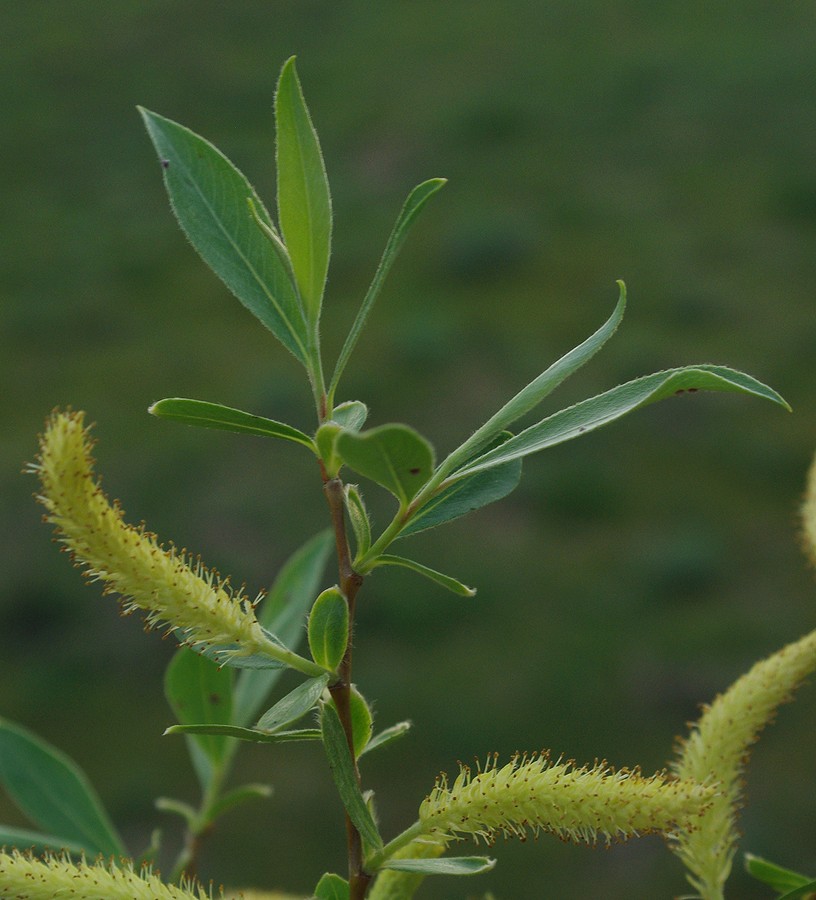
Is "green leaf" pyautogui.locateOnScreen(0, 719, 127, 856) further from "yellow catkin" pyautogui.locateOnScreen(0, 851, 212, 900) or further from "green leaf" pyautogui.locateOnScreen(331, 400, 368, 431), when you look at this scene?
"green leaf" pyautogui.locateOnScreen(331, 400, 368, 431)

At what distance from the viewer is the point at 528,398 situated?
666mm

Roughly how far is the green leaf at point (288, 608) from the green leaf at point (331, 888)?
14.1 inches

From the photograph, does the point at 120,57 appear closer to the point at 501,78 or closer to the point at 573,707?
the point at 501,78

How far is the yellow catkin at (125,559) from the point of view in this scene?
22.9 inches

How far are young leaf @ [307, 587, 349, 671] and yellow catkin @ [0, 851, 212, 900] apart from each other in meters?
0.14

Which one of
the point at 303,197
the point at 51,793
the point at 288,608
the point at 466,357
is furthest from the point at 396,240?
the point at 466,357

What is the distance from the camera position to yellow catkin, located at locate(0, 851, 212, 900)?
0.63 m

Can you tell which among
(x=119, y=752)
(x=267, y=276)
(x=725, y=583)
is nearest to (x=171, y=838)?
(x=119, y=752)

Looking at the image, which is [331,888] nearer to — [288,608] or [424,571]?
[424,571]

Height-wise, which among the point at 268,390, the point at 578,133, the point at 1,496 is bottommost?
the point at 1,496

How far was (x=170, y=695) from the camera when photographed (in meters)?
1.07

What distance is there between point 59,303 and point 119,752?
2.73 meters

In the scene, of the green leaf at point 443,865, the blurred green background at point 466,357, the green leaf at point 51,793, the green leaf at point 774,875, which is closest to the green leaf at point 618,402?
the green leaf at point 443,865

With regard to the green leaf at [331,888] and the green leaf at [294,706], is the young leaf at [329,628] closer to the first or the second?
the green leaf at [294,706]
